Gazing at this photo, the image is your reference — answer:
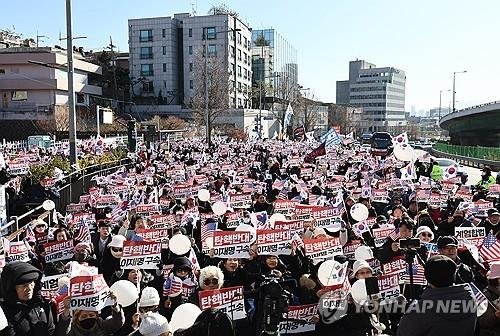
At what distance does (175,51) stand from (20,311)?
7990cm

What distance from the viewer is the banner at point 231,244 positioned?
22.8ft

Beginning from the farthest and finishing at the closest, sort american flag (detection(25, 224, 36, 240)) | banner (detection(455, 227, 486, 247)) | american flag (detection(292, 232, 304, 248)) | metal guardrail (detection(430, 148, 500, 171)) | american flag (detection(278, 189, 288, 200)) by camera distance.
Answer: metal guardrail (detection(430, 148, 500, 171)) < american flag (detection(278, 189, 288, 200)) < american flag (detection(25, 224, 36, 240)) < banner (detection(455, 227, 486, 247)) < american flag (detection(292, 232, 304, 248))

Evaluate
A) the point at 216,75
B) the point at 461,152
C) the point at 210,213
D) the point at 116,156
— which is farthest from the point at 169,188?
the point at 216,75

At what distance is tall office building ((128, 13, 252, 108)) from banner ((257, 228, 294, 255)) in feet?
239

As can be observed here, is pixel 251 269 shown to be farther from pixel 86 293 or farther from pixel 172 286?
pixel 86 293

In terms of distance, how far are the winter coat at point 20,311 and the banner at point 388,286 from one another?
3.16 meters

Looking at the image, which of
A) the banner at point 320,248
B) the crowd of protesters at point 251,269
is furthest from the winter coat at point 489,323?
the banner at point 320,248

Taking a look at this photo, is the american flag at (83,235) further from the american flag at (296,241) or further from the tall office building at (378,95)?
the tall office building at (378,95)

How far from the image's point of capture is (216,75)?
203 ft

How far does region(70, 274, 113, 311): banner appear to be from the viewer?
495cm

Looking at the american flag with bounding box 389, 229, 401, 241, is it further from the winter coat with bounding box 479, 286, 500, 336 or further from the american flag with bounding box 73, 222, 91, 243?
the american flag with bounding box 73, 222, 91, 243

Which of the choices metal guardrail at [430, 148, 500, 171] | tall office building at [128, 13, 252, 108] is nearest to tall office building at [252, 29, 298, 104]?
tall office building at [128, 13, 252, 108]

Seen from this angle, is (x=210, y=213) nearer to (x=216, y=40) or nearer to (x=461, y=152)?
(x=461, y=152)

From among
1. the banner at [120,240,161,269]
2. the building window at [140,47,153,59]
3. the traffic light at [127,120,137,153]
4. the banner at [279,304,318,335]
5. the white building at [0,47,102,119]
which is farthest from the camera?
the building window at [140,47,153,59]
